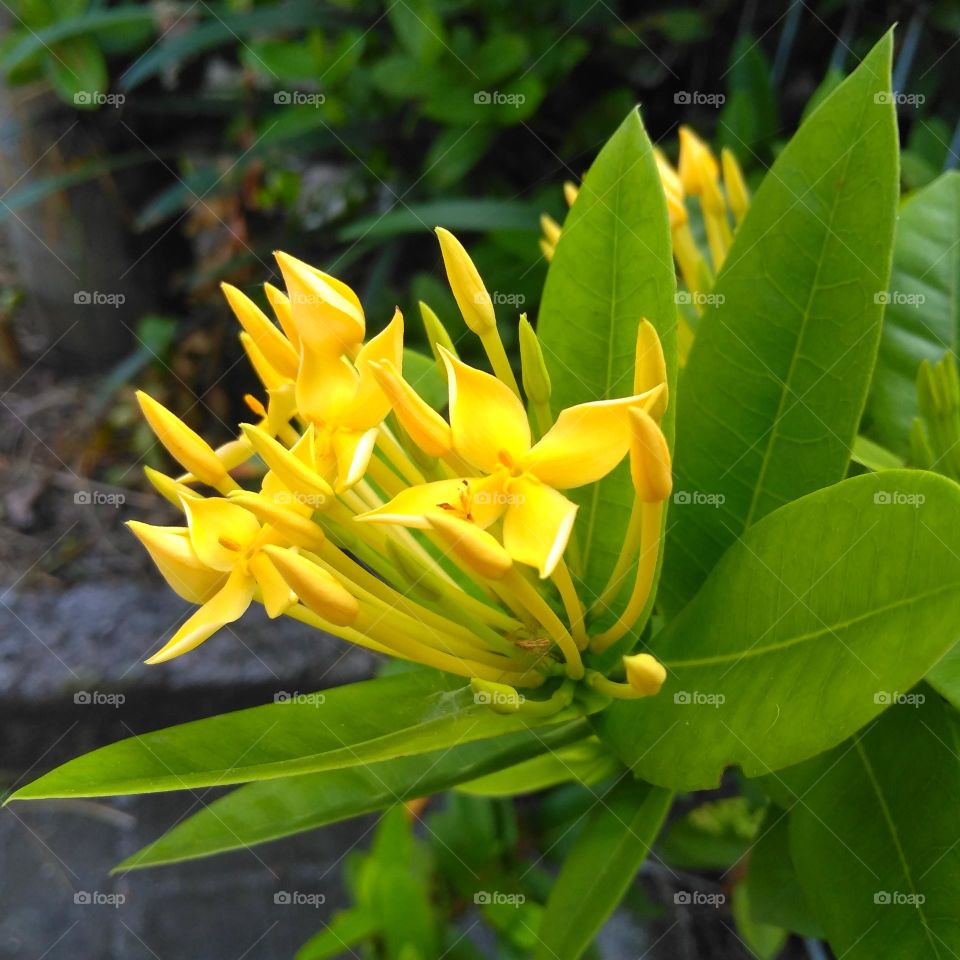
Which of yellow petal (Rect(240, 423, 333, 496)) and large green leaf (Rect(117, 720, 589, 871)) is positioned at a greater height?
yellow petal (Rect(240, 423, 333, 496))

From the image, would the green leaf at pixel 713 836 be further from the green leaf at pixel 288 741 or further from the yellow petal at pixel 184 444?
the yellow petal at pixel 184 444

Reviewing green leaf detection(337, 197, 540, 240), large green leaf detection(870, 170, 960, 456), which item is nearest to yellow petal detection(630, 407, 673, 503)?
large green leaf detection(870, 170, 960, 456)

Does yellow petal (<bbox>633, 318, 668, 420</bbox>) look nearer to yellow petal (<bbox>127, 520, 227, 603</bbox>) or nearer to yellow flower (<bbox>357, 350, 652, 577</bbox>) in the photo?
yellow flower (<bbox>357, 350, 652, 577</bbox>)

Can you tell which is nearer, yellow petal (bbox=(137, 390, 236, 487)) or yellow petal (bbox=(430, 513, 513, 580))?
yellow petal (bbox=(430, 513, 513, 580))

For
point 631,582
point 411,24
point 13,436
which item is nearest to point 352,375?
point 631,582

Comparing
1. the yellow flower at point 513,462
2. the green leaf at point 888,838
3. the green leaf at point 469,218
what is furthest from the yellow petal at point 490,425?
the green leaf at point 469,218
